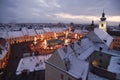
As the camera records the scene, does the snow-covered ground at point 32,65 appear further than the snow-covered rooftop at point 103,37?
No

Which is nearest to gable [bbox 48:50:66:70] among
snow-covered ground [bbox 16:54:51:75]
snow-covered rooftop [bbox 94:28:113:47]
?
snow-covered ground [bbox 16:54:51:75]

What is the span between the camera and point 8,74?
37.7m

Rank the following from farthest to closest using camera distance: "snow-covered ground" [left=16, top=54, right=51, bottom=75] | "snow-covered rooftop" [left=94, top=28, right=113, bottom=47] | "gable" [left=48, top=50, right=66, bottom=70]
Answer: "snow-covered rooftop" [left=94, top=28, right=113, bottom=47] < "snow-covered ground" [left=16, top=54, right=51, bottom=75] < "gable" [left=48, top=50, right=66, bottom=70]

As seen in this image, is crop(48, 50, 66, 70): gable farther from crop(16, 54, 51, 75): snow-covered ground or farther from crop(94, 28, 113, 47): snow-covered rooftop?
crop(94, 28, 113, 47): snow-covered rooftop

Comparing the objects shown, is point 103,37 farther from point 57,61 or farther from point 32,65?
point 57,61

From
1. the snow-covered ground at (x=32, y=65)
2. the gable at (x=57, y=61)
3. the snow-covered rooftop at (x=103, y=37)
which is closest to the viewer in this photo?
the gable at (x=57, y=61)

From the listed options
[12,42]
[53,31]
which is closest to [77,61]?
[12,42]

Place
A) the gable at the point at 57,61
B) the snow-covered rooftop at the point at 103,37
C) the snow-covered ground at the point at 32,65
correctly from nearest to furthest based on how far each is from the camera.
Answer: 1. the gable at the point at 57,61
2. the snow-covered ground at the point at 32,65
3. the snow-covered rooftop at the point at 103,37

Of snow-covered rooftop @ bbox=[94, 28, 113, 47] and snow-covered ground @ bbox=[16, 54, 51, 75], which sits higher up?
snow-covered rooftop @ bbox=[94, 28, 113, 47]

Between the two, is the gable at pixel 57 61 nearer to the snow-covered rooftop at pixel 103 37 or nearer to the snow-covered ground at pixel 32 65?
the snow-covered ground at pixel 32 65

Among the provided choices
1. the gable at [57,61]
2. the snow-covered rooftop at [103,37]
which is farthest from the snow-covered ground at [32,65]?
the snow-covered rooftop at [103,37]

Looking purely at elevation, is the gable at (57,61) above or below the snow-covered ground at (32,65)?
above

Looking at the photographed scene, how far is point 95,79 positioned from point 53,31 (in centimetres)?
9135

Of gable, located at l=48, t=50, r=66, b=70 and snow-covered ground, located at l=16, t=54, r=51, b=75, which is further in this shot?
snow-covered ground, located at l=16, t=54, r=51, b=75
